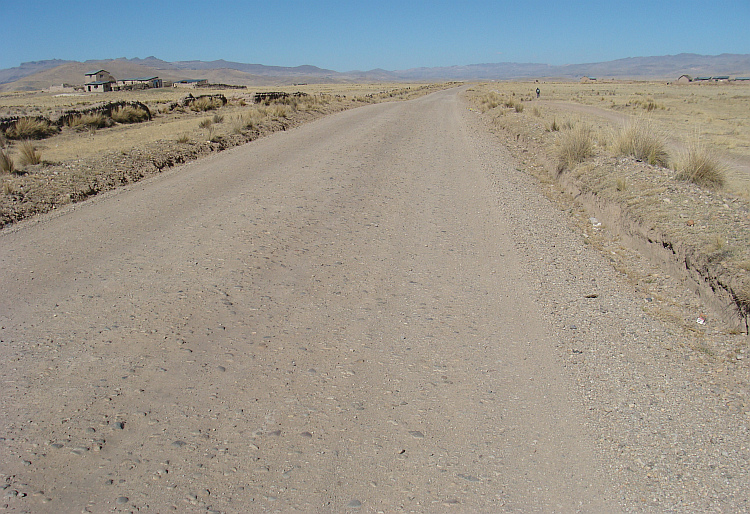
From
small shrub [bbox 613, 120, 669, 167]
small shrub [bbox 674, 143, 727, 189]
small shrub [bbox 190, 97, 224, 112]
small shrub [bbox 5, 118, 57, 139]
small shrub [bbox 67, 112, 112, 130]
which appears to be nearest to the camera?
small shrub [bbox 674, 143, 727, 189]

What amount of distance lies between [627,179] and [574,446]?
6.91m

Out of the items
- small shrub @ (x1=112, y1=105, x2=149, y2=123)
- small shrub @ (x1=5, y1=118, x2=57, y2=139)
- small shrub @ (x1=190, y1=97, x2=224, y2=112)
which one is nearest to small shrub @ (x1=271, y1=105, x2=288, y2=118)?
small shrub @ (x1=112, y1=105, x2=149, y2=123)

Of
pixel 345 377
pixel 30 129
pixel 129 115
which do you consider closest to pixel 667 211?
pixel 345 377

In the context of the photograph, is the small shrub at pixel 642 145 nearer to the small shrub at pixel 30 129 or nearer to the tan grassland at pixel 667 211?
the tan grassland at pixel 667 211

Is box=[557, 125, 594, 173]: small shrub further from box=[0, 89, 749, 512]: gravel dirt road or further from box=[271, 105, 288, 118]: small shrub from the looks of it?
box=[271, 105, 288, 118]: small shrub

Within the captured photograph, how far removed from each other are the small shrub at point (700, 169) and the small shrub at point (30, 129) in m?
23.5

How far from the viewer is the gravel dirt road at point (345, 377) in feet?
9.80

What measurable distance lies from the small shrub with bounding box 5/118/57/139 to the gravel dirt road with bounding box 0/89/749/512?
17.1 m

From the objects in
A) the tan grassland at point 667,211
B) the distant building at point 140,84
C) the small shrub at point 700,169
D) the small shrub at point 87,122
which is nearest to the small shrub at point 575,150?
the tan grassland at point 667,211

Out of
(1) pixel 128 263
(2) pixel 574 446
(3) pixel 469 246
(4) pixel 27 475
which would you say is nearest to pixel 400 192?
(3) pixel 469 246

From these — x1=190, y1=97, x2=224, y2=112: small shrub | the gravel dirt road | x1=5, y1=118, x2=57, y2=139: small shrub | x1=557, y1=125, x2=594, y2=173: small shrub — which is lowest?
the gravel dirt road

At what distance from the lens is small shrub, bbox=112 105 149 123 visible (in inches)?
1128

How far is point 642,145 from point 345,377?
34.1ft

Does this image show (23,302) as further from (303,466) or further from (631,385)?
(631,385)
